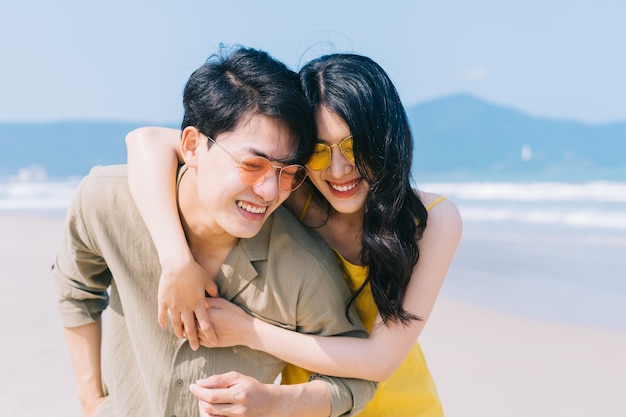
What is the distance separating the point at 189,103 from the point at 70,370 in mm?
3356

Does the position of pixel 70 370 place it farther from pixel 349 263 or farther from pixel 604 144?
pixel 604 144

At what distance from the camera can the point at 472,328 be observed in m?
5.98

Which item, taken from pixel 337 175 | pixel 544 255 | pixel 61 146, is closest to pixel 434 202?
pixel 337 175

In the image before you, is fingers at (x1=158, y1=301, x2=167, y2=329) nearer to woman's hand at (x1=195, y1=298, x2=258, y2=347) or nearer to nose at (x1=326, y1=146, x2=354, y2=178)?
woman's hand at (x1=195, y1=298, x2=258, y2=347)

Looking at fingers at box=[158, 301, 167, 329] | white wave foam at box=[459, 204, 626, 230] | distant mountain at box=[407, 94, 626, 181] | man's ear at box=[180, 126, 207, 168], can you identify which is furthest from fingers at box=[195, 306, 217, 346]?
distant mountain at box=[407, 94, 626, 181]

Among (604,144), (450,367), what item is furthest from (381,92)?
(604,144)

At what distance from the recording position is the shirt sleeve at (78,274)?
8.20ft

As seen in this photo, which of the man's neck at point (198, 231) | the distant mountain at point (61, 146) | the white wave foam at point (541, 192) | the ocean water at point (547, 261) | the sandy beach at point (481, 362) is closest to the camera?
the man's neck at point (198, 231)

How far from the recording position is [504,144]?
3825 cm

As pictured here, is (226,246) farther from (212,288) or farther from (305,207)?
(305,207)

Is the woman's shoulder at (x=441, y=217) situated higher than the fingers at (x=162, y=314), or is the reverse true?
the woman's shoulder at (x=441, y=217)

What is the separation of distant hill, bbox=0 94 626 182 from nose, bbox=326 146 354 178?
26.5 meters

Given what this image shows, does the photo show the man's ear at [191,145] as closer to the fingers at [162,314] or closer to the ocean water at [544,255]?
the fingers at [162,314]

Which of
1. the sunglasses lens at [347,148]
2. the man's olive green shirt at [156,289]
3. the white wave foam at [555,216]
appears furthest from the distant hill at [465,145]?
the man's olive green shirt at [156,289]
